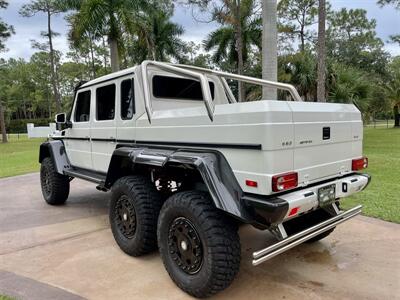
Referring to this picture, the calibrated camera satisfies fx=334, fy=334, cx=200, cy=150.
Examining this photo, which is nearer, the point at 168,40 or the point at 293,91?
the point at 293,91

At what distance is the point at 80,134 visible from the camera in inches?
207

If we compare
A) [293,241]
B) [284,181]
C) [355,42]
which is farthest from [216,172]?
[355,42]

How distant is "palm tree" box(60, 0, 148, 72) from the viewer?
1435 cm

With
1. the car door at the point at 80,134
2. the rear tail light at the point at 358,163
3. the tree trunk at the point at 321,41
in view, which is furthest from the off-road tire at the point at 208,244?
the tree trunk at the point at 321,41

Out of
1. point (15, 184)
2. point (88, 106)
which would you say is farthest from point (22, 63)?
point (88, 106)

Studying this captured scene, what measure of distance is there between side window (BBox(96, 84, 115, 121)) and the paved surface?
5.33 ft

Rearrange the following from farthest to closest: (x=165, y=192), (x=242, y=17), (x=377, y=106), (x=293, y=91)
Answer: (x=377, y=106) < (x=242, y=17) < (x=293, y=91) < (x=165, y=192)

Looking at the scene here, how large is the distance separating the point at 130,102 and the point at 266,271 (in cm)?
248

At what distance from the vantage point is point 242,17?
18.6 meters

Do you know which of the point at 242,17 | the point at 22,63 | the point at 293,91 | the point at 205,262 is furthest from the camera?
the point at 22,63

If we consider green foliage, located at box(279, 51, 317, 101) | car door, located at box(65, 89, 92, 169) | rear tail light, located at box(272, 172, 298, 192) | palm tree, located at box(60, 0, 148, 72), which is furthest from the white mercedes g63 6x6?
green foliage, located at box(279, 51, 317, 101)

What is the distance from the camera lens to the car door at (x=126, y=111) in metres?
4.03

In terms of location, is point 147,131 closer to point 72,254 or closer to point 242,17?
point 72,254

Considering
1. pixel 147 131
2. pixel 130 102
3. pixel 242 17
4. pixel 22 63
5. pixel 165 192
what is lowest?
pixel 165 192
